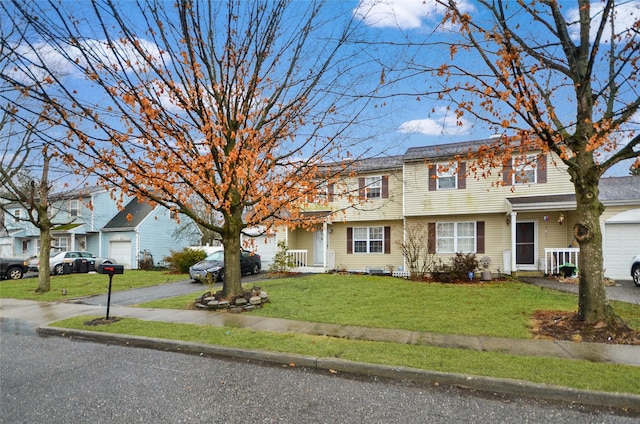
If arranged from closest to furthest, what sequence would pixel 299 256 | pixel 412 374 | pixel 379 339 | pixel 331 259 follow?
pixel 412 374 → pixel 379 339 → pixel 331 259 → pixel 299 256

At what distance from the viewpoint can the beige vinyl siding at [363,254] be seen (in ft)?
60.2

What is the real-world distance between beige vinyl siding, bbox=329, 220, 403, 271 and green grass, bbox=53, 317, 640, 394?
483 inches

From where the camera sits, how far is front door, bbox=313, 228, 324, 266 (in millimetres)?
20031

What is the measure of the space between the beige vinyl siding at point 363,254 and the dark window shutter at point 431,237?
1450mm

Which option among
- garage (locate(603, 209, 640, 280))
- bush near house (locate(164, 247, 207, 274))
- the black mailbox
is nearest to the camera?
the black mailbox

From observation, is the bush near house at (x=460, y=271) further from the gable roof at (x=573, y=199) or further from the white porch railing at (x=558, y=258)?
the white porch railing at (x=558, y=258)

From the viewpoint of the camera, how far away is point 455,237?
1719cm

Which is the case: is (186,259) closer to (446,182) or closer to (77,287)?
(77,287)

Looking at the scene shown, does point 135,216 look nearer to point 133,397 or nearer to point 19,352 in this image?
point 19,352

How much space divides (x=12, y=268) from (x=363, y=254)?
19993 millimetres

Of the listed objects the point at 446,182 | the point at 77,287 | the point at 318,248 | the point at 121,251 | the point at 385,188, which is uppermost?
the point at 446,182

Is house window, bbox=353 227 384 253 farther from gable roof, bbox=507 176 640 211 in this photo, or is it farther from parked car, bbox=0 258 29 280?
parked car, bbox=0 258 29 280

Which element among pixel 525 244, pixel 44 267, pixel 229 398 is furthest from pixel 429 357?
pixel 44 267

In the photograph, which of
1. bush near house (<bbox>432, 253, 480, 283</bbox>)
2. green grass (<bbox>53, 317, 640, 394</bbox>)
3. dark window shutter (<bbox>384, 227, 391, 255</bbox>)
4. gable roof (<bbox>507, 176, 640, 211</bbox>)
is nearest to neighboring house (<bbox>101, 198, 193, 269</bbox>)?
dark window shutter (<bbox>384, 227, 391, 255</bbox>)
